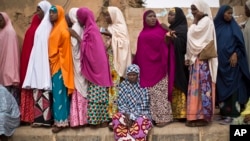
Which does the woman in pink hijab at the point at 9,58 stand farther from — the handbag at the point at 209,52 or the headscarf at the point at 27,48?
the handbag at the point at 209,52

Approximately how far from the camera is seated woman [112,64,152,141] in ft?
17.4

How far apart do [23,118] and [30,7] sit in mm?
2189

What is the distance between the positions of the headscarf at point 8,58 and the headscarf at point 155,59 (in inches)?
69.5

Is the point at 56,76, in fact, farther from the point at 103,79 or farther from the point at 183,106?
the point at 183,106

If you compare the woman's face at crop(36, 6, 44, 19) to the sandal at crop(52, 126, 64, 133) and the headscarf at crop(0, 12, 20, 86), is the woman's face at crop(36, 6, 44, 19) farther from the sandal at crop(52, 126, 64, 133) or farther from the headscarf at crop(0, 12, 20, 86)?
the sandal at crop(52, 126, 64, 133)

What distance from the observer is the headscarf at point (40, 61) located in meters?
5.64

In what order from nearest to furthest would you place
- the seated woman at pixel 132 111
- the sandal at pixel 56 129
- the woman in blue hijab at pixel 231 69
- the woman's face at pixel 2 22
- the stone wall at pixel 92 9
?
the seated woman at pixel 132 111 → the woman in blue hijab at pixel 231 69 → the sandal at pixel 56 129 → the woman's face at pixel 2 22 → the stone wall at pixel 92 9

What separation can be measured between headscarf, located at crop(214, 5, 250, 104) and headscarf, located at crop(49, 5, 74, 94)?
1970mm

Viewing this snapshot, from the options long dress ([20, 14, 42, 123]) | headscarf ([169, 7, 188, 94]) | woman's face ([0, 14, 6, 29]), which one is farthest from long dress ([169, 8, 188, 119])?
woman's face ([0, 14, 6, 29])

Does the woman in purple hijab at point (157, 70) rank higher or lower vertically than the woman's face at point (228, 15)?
lower

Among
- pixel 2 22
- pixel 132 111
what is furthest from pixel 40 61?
pixel 132 111

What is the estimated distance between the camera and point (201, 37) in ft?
18.0

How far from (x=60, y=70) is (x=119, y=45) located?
2.81 feet

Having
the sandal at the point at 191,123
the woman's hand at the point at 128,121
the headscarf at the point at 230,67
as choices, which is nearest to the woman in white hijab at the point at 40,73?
the woman's hand at the point at 128,121
